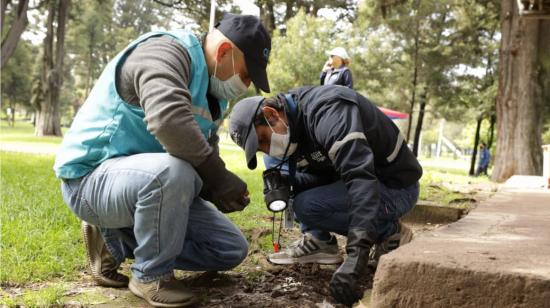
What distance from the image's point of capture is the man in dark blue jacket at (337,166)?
2.23 m

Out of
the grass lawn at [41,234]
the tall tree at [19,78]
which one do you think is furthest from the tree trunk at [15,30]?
the tall tree at [19,78]

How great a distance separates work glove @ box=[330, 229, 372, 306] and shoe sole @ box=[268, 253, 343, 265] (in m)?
1.02

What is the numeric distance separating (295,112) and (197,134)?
2.48ft

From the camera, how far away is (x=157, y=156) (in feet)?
7.25

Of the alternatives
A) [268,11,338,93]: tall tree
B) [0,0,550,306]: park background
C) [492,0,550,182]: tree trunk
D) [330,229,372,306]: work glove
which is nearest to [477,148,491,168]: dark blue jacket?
[0,0,550,306]: park background

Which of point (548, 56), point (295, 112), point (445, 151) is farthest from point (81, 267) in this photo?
point (445, 151)

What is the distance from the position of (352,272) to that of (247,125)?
971mm

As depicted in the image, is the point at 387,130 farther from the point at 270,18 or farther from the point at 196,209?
the point at 270,18

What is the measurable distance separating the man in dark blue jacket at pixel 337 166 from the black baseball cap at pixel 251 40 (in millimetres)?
215

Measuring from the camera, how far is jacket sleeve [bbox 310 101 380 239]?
2227 millimetres

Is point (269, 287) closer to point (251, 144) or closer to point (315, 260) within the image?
point (315, 260)

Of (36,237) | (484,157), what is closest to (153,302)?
(36,237)

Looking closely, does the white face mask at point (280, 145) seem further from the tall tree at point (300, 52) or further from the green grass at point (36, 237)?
the tall tree at point (300, 52)

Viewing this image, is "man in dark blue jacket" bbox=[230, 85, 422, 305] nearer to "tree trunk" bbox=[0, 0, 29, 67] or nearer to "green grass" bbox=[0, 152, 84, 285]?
"green grass" bbox=[0, 152, 84, 285]
